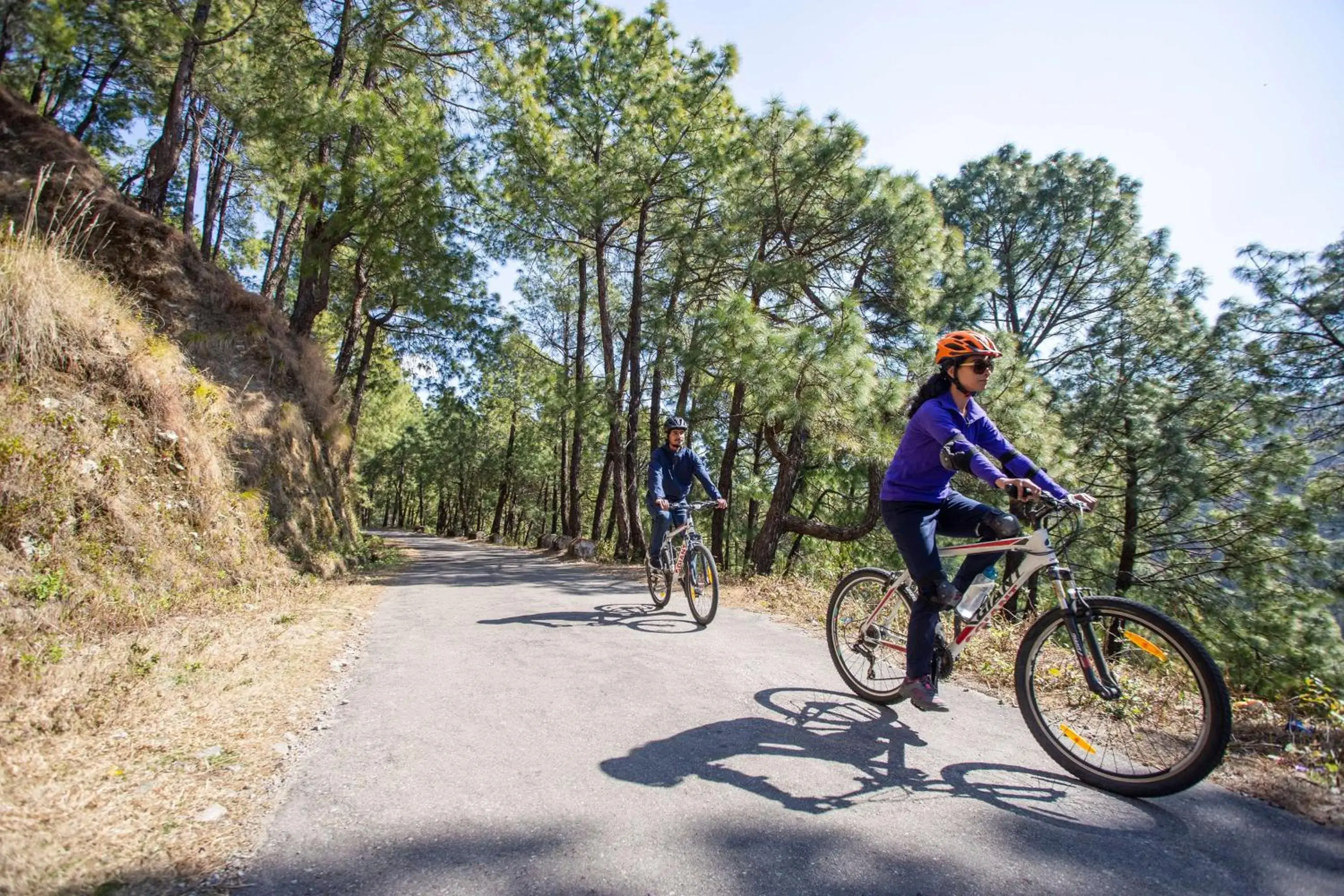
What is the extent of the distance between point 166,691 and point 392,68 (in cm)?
1409

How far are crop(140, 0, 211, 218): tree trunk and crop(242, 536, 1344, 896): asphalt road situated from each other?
935cm

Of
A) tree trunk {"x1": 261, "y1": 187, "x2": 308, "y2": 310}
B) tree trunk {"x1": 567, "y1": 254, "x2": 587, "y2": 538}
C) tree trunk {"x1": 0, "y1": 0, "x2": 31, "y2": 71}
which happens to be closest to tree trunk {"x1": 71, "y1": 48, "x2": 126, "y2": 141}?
tree trunk {"x1": 261, "y1": 187, "x2": 308, "y2": 310}

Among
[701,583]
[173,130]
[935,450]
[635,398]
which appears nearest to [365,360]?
[635,398]

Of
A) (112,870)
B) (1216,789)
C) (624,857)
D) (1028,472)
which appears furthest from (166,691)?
(1216,789)

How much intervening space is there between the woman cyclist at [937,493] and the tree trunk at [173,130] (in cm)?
1141

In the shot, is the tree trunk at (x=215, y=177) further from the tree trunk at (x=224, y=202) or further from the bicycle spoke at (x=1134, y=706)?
the bicycle spoke at (x=1134, y=706)

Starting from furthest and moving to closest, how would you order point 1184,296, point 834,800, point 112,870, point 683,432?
point 1184,296, point 683,432, point 834,800, point 112,870

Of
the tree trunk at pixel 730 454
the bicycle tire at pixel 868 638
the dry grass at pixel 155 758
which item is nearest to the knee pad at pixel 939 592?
the bicycle tire at pixel 868 638

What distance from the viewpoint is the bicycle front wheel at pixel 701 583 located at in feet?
19.8

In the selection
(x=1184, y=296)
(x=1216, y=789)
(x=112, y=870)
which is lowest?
(x=112, y=870)

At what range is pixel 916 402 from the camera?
12.0 feet

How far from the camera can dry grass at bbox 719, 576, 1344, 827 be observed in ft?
8.25

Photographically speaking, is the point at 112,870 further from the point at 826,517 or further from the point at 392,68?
the point at 826,517

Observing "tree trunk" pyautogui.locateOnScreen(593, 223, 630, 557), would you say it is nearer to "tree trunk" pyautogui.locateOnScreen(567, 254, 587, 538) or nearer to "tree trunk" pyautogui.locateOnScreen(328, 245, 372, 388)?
"tree trunk" pyautogui.locateOnScreen(567, 254, 587, 538)
